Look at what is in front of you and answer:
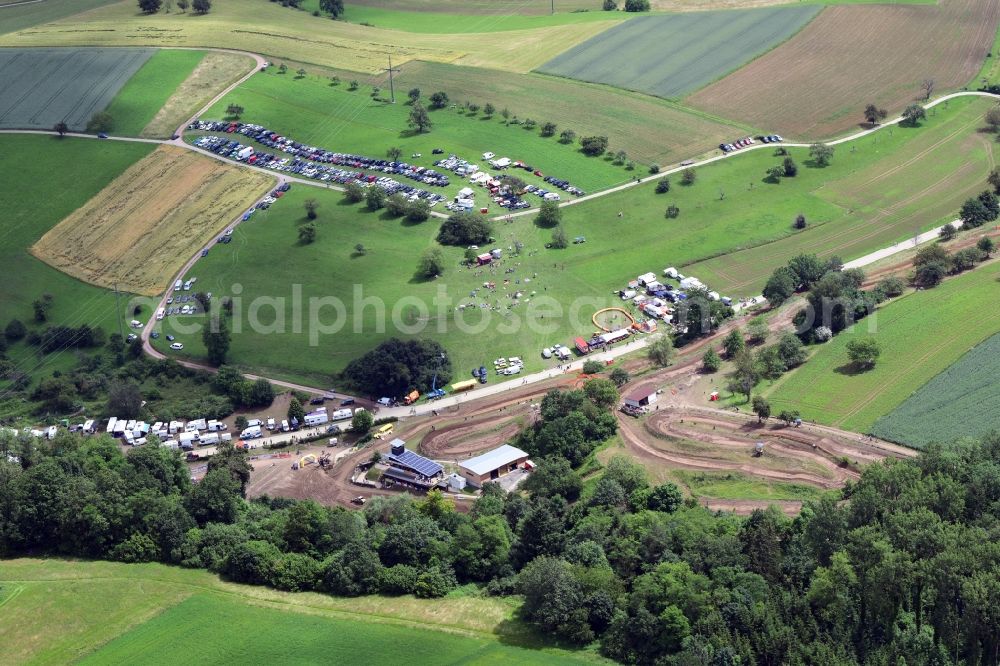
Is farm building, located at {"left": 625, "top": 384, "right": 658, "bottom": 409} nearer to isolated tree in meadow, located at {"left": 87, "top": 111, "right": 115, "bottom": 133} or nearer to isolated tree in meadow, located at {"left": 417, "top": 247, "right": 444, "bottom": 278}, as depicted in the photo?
isolated tree in meadow, located at {"left": 417, "top": 247, "right": 444, "bottom": 278}

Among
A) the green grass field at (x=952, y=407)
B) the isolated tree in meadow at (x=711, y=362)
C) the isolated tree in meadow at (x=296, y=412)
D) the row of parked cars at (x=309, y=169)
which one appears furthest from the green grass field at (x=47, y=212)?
the green grass field at (x=952, y=407)

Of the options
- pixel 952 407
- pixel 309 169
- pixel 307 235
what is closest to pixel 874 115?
pixel 952 407

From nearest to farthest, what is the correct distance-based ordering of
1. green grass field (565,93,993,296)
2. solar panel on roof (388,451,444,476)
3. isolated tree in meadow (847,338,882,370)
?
solar panel on roof (388,451,444,476) < isolated tree in meadow (847,338,882,370) < green grass field (565,93,993,296)

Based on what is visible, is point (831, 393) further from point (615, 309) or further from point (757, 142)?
point (757, 142)

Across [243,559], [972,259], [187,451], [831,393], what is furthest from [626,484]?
[972,259]

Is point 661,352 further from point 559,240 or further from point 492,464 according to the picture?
point 559,240

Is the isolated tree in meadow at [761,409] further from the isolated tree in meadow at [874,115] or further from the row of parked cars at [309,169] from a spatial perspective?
the isolated tree in meadow at [874,115]

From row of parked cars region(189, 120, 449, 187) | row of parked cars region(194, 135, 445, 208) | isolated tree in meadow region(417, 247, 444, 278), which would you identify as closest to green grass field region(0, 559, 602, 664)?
isolated tree in meadow region(417, 247, 444, 278)

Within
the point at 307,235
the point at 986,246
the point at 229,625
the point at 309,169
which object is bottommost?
the point at 229,625
